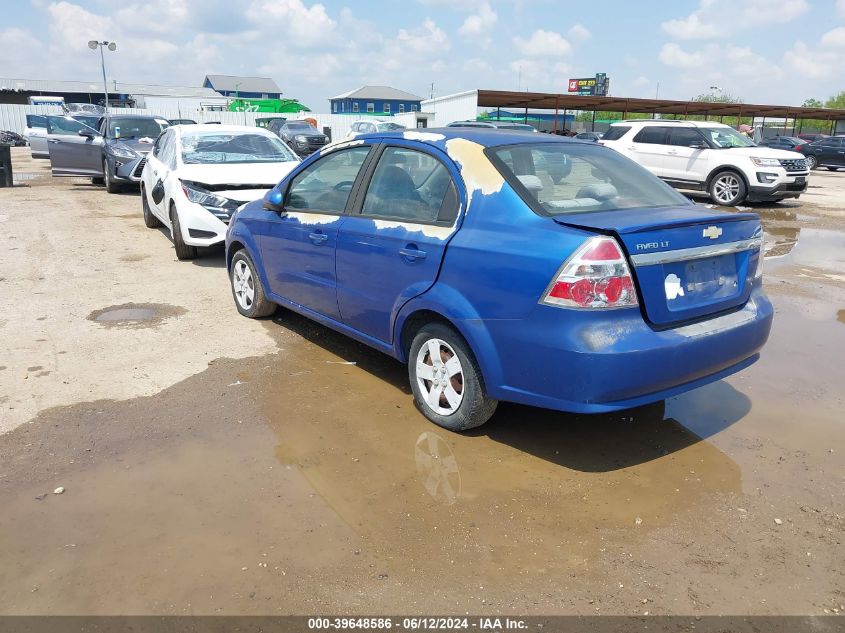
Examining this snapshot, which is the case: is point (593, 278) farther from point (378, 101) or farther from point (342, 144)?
point (378, 101)

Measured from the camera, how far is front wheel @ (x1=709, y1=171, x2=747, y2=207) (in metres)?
14.2

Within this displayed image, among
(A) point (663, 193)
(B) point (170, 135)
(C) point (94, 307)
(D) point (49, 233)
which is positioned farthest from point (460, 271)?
(D) point (49, 233)

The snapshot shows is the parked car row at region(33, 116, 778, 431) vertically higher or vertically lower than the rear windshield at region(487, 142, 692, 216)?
lower

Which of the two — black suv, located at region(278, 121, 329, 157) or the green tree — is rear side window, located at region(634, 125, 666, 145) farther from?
the green tree

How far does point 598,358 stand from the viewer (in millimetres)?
3119

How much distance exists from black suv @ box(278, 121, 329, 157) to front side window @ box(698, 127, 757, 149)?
15.6 metres

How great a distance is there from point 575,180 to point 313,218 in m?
1.89

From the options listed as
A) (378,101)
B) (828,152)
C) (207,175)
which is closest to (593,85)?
(378,101)

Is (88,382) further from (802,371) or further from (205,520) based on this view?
(802,371)

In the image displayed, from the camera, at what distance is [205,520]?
10.2 ft

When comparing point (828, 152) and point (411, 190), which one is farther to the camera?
point (828, 152)

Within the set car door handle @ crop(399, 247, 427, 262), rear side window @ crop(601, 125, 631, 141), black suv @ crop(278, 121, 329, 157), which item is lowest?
car door handle @ crop(399, 247, 427, 262)

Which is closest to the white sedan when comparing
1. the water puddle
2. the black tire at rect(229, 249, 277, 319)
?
the water puddle

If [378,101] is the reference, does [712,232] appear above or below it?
below
